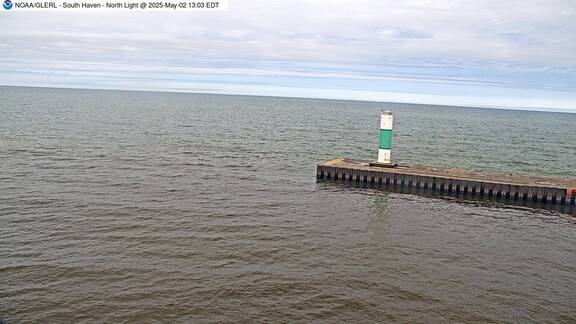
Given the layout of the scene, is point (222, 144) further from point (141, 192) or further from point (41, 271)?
point (41, 271)

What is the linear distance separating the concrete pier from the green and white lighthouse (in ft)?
3.95

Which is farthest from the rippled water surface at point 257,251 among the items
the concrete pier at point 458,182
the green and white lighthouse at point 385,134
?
the green and white lighthouse at point 385,134

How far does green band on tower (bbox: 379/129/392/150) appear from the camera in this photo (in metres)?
34.5

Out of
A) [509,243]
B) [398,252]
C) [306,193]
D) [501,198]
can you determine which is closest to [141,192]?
[306,193]

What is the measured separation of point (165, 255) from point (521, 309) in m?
13.1

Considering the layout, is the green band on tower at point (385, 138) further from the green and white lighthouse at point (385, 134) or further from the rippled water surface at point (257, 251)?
the rippled water surface at point (257, 251)

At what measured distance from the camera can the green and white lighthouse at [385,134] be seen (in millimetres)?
34344

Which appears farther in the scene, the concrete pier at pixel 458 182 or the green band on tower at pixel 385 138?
the green band on tower at pixel 385 138

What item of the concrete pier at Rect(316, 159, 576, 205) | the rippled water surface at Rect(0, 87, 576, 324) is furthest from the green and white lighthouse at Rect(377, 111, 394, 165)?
the rippled water surface at Rect(0, 87, 576, 324)

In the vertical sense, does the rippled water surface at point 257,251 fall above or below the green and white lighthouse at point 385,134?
below

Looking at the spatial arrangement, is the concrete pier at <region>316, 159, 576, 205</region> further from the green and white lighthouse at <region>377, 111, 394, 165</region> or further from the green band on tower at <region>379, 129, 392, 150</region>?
the green band on tower at <region>379, 129, 392, 150</region>

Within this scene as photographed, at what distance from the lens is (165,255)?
18484mm

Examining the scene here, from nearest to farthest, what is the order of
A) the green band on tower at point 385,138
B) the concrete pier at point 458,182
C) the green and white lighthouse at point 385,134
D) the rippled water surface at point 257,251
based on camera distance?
the rippled water surface at point 257,251
the concrete pier at point 458,182
the green and white lighthouse at point 385,134
the green band on tower at point 385,138

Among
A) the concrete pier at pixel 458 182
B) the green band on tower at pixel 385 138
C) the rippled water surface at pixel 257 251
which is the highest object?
the green band on tower at pixel 385 138
